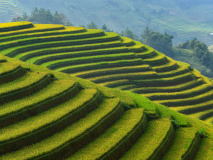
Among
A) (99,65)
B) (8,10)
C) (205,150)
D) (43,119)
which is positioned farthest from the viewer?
(8,10)

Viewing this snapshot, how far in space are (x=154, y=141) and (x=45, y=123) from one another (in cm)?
549

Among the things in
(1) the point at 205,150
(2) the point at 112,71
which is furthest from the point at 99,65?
(1) the point at 205,150

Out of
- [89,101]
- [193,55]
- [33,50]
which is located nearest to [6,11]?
[193,55]

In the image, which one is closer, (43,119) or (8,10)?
(43,119)

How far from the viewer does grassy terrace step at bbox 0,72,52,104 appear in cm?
1692

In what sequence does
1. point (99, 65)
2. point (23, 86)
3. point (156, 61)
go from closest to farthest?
point (23, 86) → point (99, 65) → point (156, 61)

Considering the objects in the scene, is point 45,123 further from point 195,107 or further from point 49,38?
point 49,38

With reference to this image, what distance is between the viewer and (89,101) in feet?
60.3

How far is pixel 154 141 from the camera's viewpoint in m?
16.8

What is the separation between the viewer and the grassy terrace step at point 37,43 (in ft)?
111

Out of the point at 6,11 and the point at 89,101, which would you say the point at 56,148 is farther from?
the point at 6,11

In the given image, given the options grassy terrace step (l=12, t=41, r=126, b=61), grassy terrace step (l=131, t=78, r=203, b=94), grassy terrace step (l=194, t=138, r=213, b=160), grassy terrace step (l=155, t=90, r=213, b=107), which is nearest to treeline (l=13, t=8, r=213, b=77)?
grassy terrace step (l=131, t=78, r=203, b=94)

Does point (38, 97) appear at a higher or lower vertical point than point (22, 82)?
lower

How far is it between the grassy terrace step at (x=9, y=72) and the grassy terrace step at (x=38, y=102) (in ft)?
6.30
